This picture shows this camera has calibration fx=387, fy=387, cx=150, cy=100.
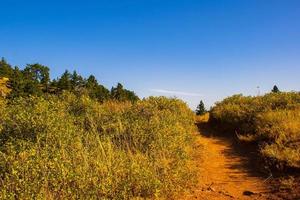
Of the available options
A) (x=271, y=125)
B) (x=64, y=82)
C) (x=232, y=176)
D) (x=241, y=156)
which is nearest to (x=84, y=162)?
(x=232, y=176)

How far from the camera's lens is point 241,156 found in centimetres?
1275

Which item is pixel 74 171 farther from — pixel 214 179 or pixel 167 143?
pixel 214 179

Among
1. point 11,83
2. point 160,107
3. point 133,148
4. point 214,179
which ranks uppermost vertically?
point 11,83

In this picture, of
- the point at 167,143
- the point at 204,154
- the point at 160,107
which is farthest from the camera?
the point at 160,107

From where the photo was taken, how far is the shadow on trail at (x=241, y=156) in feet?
34.3

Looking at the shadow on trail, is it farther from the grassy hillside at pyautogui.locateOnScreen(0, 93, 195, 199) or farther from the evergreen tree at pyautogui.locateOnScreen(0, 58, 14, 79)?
the evergreen tree at pyautogui.locateOnScreen(0, 58, 14, 79)

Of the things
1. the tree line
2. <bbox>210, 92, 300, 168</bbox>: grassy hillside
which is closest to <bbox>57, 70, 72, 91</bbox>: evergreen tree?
the tree line

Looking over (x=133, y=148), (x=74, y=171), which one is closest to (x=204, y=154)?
(x=133, y=148)

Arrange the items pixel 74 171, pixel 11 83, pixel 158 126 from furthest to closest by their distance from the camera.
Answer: pixel 11 83 → pixel 158 126 → pixel 74 171

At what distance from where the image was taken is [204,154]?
1289 cm

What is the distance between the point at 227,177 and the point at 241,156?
9.29ft

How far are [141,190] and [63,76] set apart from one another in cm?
4093

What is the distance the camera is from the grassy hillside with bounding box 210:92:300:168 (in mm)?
10398

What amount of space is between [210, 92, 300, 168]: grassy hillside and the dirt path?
72cm
